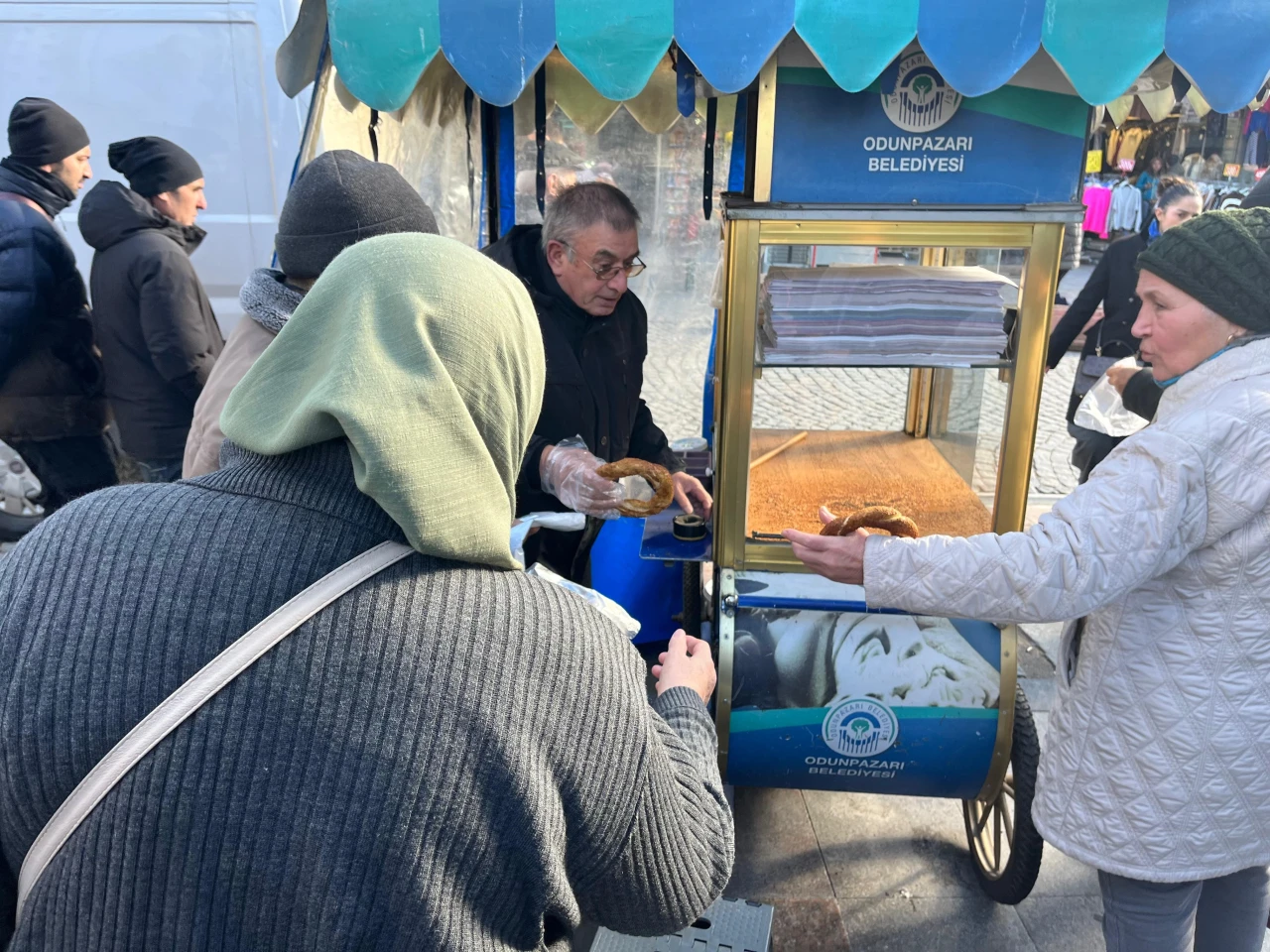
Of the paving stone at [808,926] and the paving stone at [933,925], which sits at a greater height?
the paving stone at [933,925]

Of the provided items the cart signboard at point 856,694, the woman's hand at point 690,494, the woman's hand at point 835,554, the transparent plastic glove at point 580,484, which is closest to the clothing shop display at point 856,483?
the woman's hand at point 690,494

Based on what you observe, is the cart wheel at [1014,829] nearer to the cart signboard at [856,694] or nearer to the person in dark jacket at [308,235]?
the cart signboard at [856,694]

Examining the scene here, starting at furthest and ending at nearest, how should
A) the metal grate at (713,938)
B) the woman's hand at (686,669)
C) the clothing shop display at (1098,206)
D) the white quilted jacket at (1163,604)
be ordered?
the clothing shop display at (1098,206)
the metal grate at (713,938)
the white quilted jacket at (1163,604)
the woman's hand at (686,669)

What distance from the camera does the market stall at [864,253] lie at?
5.71 ft

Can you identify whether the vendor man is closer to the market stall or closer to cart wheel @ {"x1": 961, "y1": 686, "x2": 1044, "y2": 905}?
the market stall

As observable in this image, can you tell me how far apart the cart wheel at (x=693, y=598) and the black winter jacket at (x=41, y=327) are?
2.66 meters

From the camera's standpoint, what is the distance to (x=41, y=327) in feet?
11.6

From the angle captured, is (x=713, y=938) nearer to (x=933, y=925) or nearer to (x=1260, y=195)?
(x=933, y=925)

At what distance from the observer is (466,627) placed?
858mm

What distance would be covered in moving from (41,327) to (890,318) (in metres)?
3.23

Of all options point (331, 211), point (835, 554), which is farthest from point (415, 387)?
point (835, 554)

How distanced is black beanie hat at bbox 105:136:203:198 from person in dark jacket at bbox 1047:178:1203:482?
3764 mm

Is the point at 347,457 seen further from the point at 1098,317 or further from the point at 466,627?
the point at 1098,317

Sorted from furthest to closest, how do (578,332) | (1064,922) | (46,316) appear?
(46,316)
(578,332)
(1064,922)
